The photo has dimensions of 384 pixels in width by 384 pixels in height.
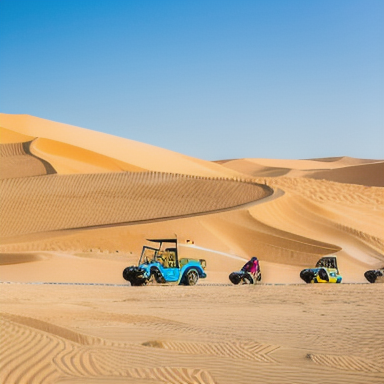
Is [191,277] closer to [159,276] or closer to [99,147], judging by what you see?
[159,276]

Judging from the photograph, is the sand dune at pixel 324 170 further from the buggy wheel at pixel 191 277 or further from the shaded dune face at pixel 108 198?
the buggy wheel at pixel 191 277

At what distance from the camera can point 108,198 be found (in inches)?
1569

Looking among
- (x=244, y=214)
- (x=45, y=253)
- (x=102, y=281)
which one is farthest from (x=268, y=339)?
(x=244, y=214)

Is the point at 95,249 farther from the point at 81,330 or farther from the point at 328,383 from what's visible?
the point at 328,383

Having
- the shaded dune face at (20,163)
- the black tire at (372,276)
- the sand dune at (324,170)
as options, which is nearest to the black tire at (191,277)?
the black tire at (372,276)

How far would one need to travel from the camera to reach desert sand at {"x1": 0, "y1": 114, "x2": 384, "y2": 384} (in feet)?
21.1

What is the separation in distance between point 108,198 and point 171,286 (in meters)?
21.9

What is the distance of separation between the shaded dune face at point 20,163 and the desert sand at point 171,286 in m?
0.23

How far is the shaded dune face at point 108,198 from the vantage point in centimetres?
3678

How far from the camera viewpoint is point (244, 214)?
35219 mm

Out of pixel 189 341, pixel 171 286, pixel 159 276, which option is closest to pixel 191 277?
pixel 171 286

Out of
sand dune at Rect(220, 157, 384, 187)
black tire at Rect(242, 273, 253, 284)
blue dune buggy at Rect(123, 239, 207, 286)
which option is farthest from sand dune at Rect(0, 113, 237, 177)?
blue dune buggy at Rect(123, 239, 207, 286)

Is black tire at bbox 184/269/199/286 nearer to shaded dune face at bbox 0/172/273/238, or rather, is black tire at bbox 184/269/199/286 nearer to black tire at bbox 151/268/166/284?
black tire at bbox 151/268/166/284

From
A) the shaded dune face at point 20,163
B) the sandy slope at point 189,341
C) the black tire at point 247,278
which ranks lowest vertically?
the black tire at point 247,278
